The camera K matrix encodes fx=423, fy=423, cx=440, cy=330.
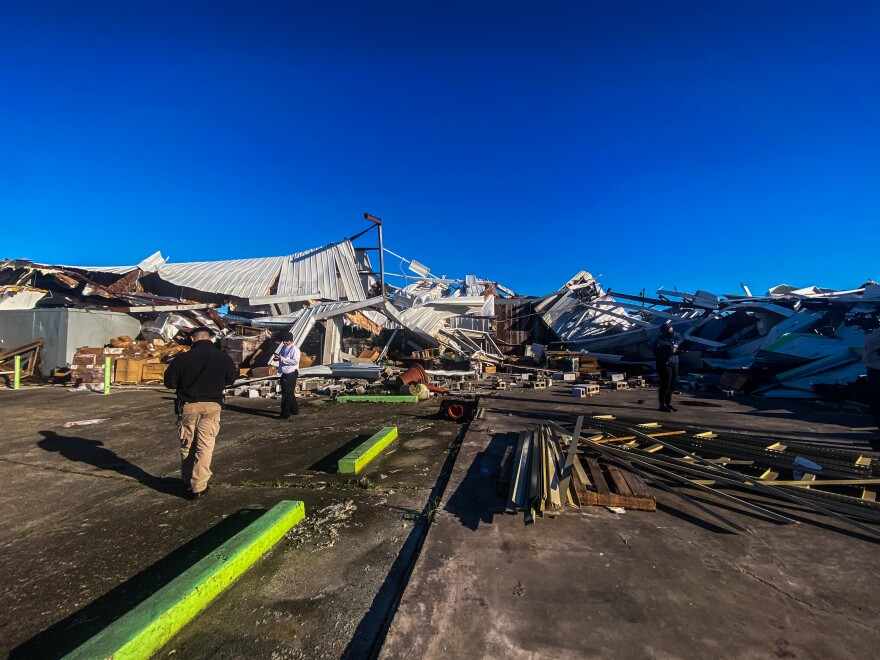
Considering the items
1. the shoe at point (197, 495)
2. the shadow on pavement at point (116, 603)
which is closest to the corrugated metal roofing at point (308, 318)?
the shoe at point (197, 495)

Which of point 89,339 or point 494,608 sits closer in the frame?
point 494,608

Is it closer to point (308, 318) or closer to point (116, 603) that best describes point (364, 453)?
point (116, 603)

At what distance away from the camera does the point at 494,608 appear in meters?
2.38

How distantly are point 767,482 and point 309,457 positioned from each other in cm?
491

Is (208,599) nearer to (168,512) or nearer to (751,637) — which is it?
(168,512)

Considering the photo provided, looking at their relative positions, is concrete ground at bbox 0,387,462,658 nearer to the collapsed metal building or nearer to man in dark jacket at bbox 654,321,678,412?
man in dark jacket at bbox 654,321,678,412

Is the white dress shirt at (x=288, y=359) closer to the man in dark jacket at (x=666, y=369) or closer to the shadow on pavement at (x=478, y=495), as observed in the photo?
the shadow on pavement at (x=478, y=495)

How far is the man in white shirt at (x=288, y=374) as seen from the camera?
7781 mm

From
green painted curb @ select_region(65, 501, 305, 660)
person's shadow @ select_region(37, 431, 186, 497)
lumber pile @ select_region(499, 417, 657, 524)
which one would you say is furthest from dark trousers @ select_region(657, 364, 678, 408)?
person's shadow @ select_region(37, 431, 186, 497)

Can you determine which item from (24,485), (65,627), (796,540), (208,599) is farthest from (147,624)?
(796,540)

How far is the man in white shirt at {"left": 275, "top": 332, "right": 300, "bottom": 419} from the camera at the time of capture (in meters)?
7.78

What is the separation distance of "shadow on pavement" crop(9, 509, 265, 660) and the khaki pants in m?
0.86

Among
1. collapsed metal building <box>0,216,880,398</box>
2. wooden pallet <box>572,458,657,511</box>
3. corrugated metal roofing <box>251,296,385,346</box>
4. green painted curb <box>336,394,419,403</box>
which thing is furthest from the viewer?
corrugated metal roofing <box>251,296,385,346</box>

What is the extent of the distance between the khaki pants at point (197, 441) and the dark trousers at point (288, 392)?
3.48 meters
